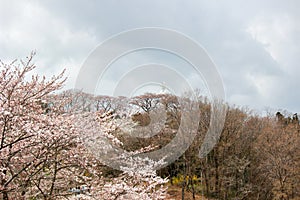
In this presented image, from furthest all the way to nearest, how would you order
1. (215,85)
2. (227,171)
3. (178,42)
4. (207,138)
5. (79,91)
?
(227,171) < (207,138) < (215,85) < (178,42) < (79,91)

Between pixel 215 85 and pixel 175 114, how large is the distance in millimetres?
3988

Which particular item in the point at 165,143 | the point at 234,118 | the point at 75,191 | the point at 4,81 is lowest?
the point at 75,191

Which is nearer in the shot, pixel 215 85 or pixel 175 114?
pixel 215 85

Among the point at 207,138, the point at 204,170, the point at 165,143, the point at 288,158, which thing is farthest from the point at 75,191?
the point at 288,158

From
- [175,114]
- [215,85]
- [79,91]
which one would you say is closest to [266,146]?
[175,114]

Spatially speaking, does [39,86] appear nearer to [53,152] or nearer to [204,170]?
[53,152]

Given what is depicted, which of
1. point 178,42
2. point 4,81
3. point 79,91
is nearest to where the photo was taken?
point 4,81

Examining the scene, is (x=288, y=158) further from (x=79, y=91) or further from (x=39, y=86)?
(x=39, y=86)

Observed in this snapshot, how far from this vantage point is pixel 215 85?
17.1 meters

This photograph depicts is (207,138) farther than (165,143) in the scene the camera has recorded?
Yes

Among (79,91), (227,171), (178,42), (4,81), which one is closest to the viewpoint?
(4,81)

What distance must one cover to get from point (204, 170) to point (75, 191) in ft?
62.8

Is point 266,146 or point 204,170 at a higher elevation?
point 266,146

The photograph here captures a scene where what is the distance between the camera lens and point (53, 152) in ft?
18.2
